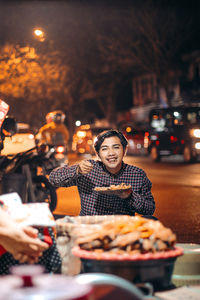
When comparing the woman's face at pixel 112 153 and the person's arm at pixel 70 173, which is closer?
the person's arm at pixel 70 173

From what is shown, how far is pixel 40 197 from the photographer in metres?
9.33

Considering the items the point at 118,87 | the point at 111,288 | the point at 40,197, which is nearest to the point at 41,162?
the point at 40,197

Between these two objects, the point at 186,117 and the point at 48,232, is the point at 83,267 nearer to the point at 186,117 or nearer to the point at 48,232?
the point at 48,232

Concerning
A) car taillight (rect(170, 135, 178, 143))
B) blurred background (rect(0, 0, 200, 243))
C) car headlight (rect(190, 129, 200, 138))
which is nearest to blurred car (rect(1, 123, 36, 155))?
blurred background (rect(0, 0, 200, 243))

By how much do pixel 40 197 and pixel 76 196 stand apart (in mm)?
2751

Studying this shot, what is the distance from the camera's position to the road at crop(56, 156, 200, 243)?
7.86 meters

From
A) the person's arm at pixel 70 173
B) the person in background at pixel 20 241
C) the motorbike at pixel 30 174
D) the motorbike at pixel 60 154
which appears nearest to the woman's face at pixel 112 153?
the person's arm at pixel 70 173

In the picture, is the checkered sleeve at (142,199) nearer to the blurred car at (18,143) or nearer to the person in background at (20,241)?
the person in background at (20,241)

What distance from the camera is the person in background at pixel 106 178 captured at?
4.27 metres

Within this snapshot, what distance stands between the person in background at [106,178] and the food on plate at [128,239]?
4.71 ft

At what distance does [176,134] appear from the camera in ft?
71.6

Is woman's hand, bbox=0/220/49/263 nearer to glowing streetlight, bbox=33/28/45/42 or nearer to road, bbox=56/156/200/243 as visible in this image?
road, bbox=56/156/200/243

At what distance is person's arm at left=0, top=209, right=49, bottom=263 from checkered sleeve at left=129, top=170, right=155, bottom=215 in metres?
1.42

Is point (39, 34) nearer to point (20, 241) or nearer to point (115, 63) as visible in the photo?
point (20, 241)
